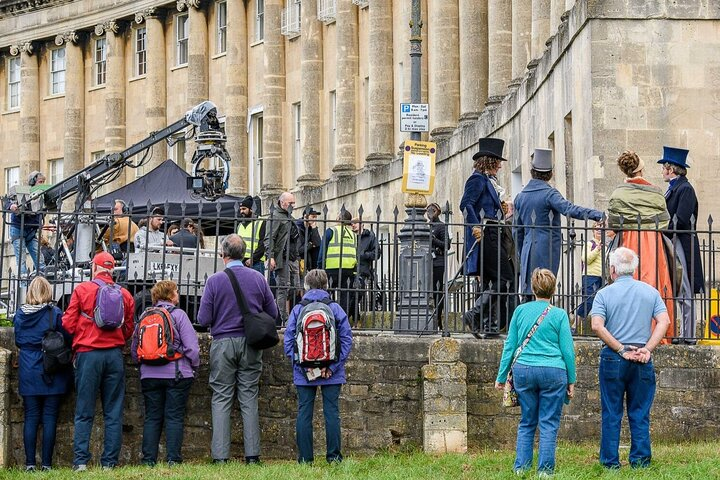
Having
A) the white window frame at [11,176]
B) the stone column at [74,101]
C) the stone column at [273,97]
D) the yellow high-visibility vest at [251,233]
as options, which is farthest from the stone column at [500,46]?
the white window frame at [11,176]

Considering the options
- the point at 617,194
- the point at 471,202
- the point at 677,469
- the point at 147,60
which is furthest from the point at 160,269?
the point at 147,60

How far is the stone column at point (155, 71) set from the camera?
55094 mm

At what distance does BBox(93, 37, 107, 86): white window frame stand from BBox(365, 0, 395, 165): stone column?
58.0 feet

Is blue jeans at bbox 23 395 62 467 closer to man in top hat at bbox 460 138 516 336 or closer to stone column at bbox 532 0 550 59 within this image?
man in top hat at bbox 460 138 516 336

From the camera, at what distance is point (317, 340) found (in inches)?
651

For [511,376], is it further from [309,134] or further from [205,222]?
[309,134]

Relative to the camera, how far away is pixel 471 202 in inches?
734

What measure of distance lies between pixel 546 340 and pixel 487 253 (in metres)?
3.37

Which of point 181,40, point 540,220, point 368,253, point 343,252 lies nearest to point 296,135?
point 181,40

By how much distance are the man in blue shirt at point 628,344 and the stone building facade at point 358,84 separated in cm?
903

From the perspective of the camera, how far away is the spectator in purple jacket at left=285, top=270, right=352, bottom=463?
16.6m

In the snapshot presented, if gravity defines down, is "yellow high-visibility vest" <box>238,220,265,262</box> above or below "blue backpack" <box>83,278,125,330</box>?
above

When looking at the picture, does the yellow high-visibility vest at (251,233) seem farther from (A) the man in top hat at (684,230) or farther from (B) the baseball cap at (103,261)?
(A) the man in top hat at (684,230)

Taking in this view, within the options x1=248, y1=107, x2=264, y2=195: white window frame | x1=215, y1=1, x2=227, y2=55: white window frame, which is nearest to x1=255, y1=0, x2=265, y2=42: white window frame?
x1=215, y1=1, x2=227, y2=55: white window frame
